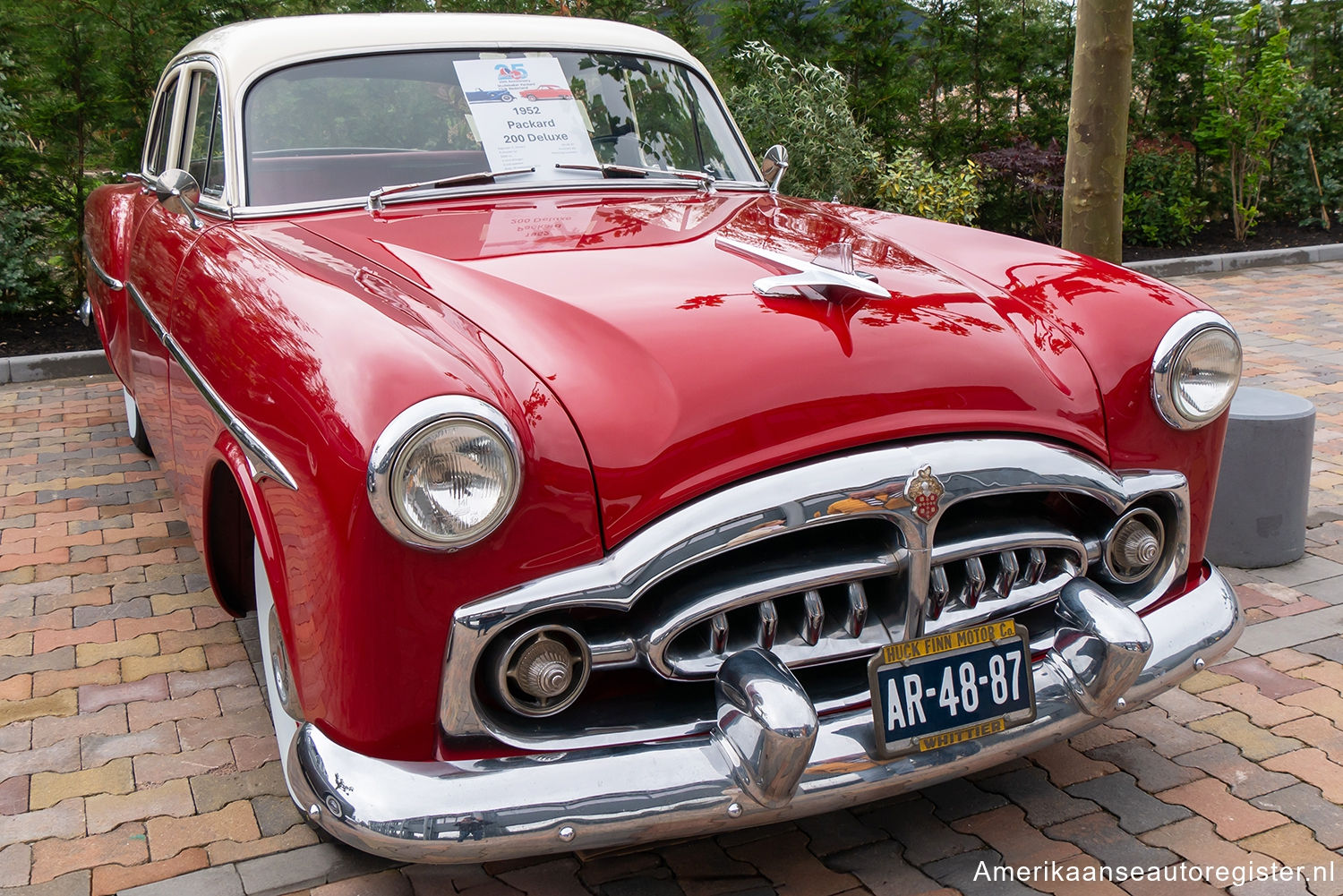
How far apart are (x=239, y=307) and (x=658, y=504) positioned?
3.44 feet

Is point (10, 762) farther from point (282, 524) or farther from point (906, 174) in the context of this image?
point (906, 174)

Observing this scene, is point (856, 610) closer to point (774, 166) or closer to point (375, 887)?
point (375, 887)

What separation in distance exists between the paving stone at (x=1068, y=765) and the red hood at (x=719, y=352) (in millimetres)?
832

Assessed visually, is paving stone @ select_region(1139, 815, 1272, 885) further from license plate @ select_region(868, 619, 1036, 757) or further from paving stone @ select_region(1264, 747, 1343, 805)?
license plate @ select_region(868, 619, 1036, 757)

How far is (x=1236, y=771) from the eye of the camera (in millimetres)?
2578

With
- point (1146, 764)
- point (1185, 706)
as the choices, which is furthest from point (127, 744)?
point (1185, 706)

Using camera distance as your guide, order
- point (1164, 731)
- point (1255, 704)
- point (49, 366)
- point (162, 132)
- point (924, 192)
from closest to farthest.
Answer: point (1164, 731)
point (1255, 704)
point (162, 132)
point (49, 366)
point (924, 192)

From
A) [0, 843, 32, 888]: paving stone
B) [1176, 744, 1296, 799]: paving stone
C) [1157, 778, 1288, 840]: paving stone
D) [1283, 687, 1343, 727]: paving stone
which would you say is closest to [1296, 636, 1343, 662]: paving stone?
[1283, 687, 1343, 727]: paving stone

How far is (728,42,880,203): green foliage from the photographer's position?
777cm

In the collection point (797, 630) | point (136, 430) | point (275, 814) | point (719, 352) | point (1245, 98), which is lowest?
point (275, 814)

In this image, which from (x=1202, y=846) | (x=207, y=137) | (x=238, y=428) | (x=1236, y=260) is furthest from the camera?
(x=1236, y=260)

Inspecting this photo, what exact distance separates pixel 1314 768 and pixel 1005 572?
1.05m

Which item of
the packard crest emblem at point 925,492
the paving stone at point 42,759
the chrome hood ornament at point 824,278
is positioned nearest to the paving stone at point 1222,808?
the packard crest emblem at point 925,492

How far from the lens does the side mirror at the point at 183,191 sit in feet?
10.1
